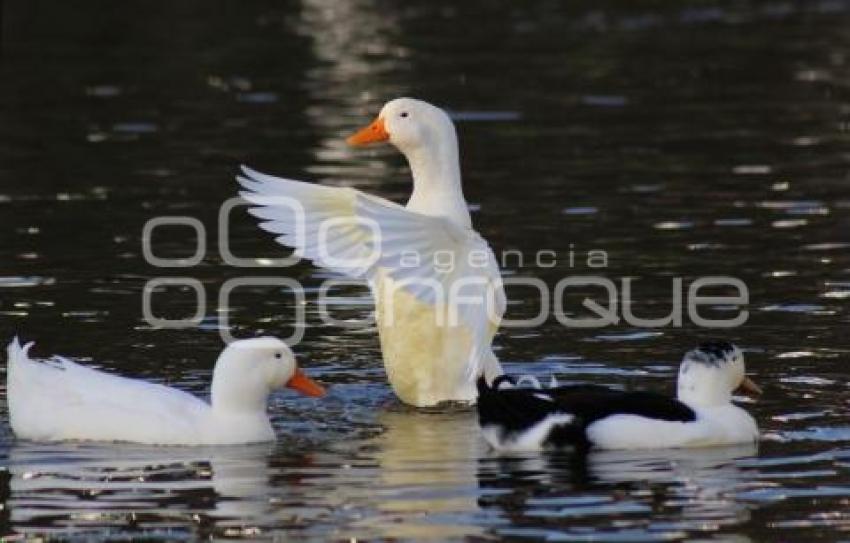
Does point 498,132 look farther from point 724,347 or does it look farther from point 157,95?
point 724,347

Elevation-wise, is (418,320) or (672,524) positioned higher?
(418,320)

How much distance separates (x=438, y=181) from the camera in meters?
12.0

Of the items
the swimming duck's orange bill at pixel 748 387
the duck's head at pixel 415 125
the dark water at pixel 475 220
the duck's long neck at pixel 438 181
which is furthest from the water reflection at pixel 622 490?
the duck's head at pixel 415 125

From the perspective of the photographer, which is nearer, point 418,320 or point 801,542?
point 801,542

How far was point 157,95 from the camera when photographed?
2477 centimetres

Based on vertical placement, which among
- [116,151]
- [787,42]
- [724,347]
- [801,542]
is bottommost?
[801,542]

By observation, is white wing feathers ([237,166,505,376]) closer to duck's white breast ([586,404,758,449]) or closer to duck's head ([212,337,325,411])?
duck's head ([212,337,325,411])

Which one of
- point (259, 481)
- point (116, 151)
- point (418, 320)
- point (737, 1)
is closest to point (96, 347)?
point (418, 320)

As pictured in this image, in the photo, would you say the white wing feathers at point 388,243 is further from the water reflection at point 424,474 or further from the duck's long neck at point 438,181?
the water reflection at point 424,474

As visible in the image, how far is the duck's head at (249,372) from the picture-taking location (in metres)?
10.9

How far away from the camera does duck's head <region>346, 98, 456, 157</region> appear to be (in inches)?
474

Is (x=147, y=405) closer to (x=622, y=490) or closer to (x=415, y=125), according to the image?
(x=415, y=125)

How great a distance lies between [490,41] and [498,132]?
766 cm

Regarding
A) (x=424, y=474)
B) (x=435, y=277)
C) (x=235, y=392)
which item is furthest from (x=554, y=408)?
(x=235, y=392)
